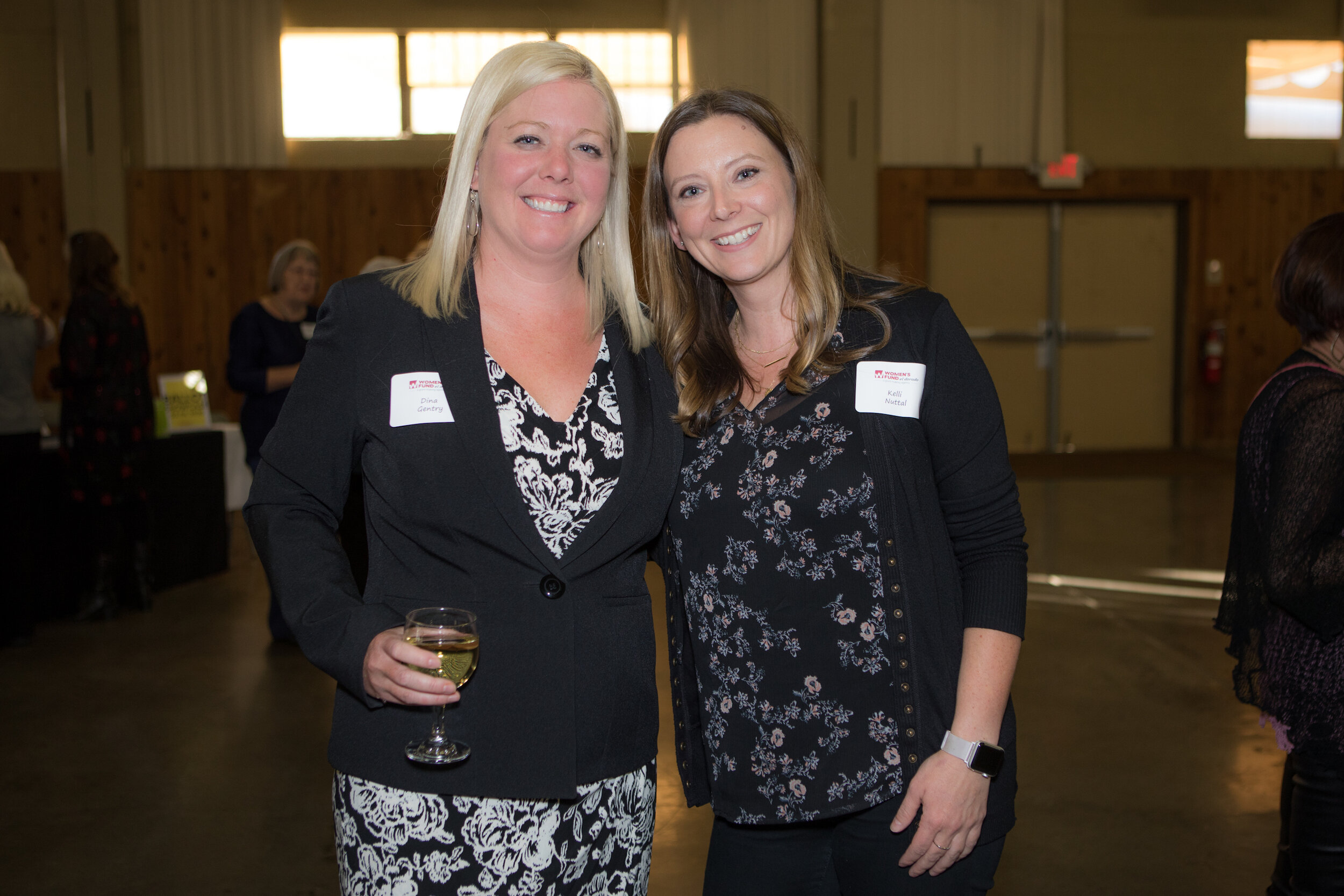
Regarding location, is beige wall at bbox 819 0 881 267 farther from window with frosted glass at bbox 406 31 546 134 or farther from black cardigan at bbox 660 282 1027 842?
black cardigan at bbox 660 282 1027 842

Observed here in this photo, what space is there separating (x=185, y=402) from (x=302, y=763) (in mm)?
3151

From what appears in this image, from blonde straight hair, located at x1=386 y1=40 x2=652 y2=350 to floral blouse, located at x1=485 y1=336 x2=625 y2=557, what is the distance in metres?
0.12

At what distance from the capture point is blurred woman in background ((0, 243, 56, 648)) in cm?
454

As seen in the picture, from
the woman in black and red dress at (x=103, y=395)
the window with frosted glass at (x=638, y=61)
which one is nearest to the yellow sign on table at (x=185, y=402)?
the woman in black and red dress at (x=103, y=395)

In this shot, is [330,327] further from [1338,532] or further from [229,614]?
[229,614]

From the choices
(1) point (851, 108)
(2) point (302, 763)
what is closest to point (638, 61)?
(1) point (851, 108)

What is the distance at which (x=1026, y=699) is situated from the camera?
3.95 metres

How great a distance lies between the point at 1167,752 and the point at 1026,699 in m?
0.56

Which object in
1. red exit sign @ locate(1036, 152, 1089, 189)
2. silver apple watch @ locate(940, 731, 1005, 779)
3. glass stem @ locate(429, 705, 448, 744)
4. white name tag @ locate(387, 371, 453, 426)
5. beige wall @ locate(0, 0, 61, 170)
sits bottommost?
silver apple watch @ locate(940, 731, 1005, 779)

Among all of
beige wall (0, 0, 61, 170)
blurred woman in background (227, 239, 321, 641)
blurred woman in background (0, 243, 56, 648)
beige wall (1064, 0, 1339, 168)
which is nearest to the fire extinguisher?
beige wall (1064, 0, 1339, 168)

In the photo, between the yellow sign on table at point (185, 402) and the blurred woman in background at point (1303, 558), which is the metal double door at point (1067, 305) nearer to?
the yellow sign on table at point (185, 402)

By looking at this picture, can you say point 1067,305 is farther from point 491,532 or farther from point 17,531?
point 491,532

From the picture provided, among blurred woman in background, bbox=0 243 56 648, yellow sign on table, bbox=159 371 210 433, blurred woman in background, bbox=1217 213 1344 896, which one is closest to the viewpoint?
blurred woman in background, bbox=1217 213 1344 896

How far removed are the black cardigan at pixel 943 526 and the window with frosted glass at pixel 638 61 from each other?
943 centimetres
